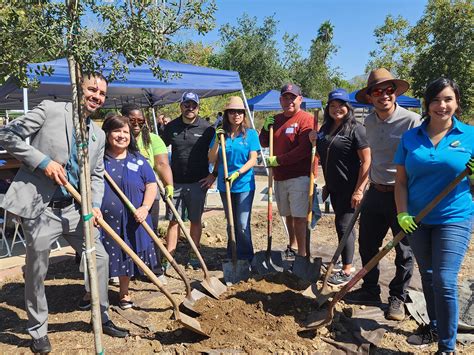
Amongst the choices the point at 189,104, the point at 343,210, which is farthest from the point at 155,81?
the point at 343,210

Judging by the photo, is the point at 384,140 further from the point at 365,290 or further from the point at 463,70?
the point at 463,70

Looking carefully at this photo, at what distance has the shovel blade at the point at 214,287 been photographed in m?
3.69

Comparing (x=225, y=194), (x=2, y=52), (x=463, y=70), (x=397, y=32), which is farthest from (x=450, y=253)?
(x=397, y=32)

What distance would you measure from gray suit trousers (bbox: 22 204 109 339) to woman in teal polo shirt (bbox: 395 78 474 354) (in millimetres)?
2301

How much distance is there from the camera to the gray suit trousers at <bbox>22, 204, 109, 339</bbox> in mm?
2736

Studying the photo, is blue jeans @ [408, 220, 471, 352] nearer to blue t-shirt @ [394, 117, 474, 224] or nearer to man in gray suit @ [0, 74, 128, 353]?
blue t-shirt @ [394, 117, 474, 224]

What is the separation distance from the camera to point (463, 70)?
13.3 meters

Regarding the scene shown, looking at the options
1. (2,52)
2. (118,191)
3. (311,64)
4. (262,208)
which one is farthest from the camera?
(311,64)

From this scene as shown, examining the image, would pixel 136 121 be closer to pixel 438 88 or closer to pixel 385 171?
pixel 385 171

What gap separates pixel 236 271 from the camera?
404cm

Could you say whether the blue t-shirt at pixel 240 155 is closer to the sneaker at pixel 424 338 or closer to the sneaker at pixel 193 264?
the sneaker at pixel 193 264

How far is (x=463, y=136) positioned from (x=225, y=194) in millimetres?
2481

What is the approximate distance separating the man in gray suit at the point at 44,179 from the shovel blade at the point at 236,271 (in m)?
1.40

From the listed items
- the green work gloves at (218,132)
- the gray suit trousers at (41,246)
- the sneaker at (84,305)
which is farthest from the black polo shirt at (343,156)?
the sneaker at (84,305)
